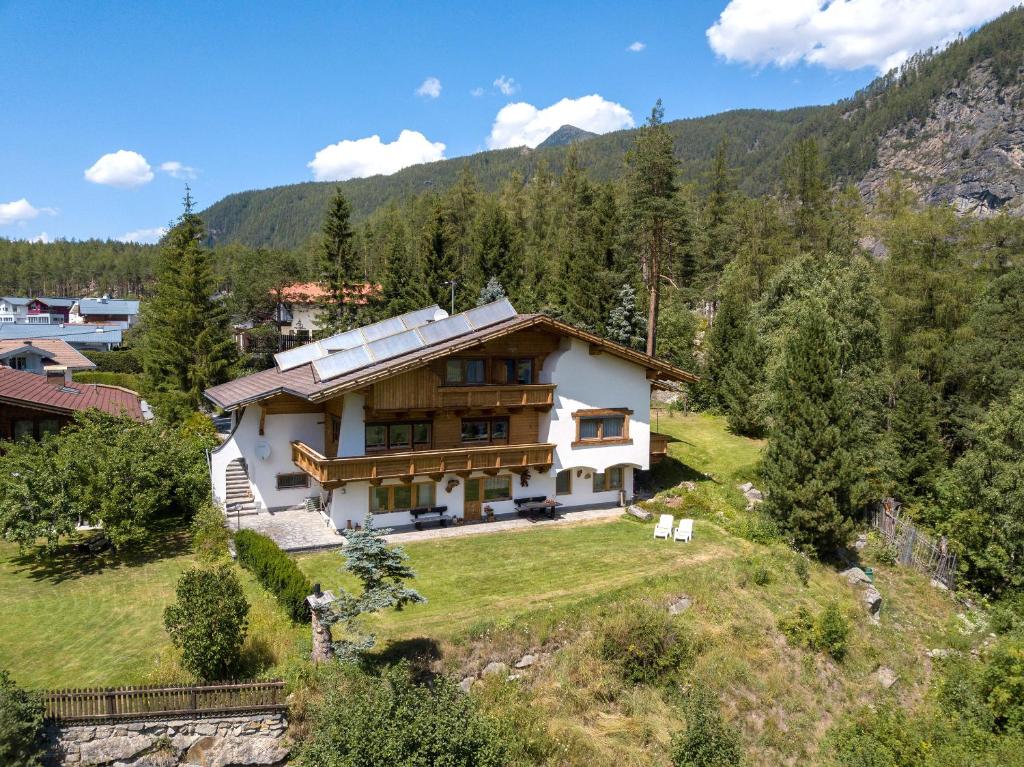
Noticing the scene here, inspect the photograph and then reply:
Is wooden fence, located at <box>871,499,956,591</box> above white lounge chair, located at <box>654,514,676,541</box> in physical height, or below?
below

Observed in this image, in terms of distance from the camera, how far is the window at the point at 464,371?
2455 centimetres

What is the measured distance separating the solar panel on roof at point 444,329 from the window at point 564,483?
738cm

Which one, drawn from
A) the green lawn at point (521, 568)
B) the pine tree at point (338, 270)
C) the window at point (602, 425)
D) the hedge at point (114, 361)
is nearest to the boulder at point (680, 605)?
the green lawn at point (521, 568)

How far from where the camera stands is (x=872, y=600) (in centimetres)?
2291

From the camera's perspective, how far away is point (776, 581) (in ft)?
72.0

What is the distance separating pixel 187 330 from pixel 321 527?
22.3 m

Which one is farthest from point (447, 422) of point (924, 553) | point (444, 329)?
point (924, 553)

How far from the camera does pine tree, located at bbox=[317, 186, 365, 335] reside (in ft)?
174

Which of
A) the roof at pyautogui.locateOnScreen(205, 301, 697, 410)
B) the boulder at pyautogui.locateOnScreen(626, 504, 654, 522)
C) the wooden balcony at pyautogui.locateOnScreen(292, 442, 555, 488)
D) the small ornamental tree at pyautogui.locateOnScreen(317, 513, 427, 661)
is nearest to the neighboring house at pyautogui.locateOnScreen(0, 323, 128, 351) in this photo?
the roof at pyautogui.locateOnScreen(205, 301, 697, 410)

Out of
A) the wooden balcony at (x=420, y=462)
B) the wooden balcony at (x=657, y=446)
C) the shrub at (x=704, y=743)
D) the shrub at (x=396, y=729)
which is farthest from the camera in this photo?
the wooden balcony at (x=657, y=446)

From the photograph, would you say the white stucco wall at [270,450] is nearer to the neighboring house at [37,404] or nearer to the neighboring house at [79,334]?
the neighboring house at [37,404]

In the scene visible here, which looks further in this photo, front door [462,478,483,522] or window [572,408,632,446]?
window [572,408,632,446]

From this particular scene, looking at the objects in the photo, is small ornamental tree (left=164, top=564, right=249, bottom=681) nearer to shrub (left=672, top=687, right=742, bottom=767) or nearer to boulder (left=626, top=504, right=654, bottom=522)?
shrub (left=672, top=687, right=742, bottom=767)

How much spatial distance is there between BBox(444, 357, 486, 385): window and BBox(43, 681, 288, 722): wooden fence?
1277cm
